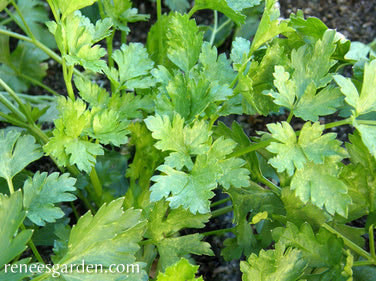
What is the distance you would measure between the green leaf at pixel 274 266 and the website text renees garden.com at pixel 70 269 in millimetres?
224

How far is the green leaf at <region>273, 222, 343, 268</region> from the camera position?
3.10ft

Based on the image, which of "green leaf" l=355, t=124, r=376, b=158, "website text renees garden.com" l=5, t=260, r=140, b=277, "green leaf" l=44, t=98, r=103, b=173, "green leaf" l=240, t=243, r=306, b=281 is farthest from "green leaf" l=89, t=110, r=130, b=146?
"green leaf" l=355, t=124, r=376, b=158

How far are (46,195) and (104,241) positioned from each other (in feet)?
0.58

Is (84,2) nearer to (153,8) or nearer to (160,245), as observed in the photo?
(160,245)

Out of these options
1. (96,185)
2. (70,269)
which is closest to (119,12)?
(96,185)

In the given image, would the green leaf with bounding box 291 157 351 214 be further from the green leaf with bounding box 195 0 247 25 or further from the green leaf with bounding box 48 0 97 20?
the green leaf with bounding box 48 0 97 20

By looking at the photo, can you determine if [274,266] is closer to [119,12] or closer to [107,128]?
[107,128]

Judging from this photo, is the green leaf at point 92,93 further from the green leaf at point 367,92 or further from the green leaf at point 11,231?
the green leaf at point 367,92

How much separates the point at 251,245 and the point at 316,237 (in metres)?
0.21

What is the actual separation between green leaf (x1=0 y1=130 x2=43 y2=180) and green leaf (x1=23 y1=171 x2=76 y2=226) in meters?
0.08

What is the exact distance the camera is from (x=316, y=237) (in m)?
0.95

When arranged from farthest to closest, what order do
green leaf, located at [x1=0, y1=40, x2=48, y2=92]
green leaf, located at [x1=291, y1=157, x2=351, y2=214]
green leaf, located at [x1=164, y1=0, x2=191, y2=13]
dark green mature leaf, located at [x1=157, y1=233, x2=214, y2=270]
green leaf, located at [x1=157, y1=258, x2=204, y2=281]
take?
green leaf, located at [x1=164, y1=0, x2=191, y2=13] → green leaf, located at [x1=0, y1=40, x2=48, y2=92] → dark green mature leaf, located at [x1=157, y1=233, x2=214, y2=270] → green leaf, located at [x1=291, y1=157, x2=351, y2=214] → green leaf, located at [x1=157, y1=258, x2=204, y2=281]

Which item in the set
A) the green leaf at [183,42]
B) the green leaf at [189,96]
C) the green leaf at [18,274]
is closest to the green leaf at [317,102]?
the green leaf at [189,96]

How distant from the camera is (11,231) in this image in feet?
2.64
